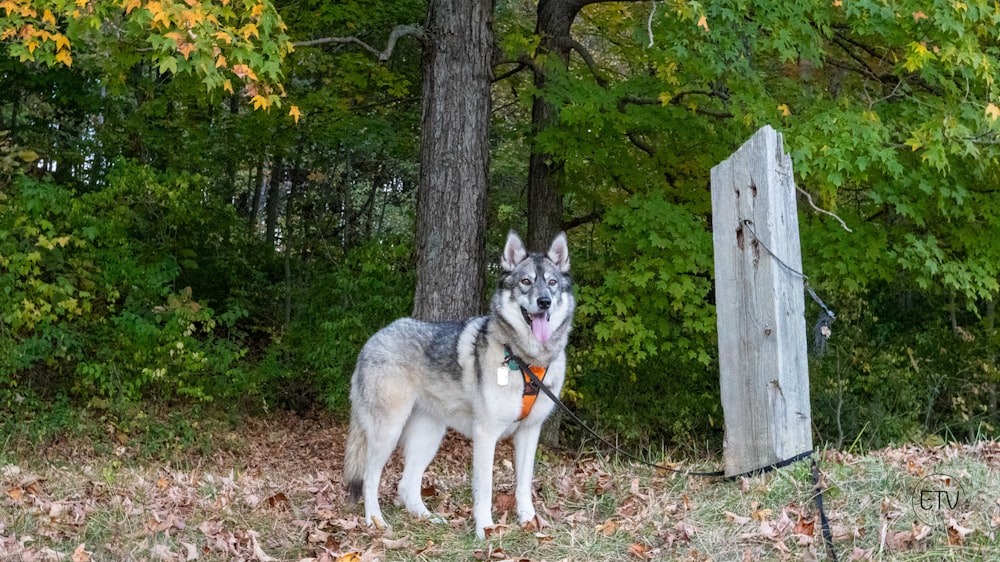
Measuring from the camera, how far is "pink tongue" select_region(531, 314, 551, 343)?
236 inches

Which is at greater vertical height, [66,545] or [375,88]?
[375,88]

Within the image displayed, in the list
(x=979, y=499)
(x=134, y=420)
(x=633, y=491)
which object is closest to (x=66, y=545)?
(x=633, y=491)

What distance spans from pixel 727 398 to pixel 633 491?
0.86m

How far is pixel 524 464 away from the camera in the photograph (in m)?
6.13

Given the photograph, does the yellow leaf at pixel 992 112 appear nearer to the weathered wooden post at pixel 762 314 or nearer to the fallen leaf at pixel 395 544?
the weathered wooden post at pixel 762 314

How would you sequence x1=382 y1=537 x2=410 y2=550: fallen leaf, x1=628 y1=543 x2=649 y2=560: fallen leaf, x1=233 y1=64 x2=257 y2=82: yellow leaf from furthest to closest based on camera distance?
x1=233 y1=64 x2=257 y2=82: yellow leaf < x1=382 y1=537 x2=410 y2=550: fallen leaf < x1=628 y1=543 x2=649 y2=560: fallen leaf

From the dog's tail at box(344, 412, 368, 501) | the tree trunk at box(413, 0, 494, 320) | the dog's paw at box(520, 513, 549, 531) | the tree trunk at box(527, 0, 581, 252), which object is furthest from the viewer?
the tree trunk at box(527, 0, 581, 252)

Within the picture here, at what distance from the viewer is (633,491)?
20.5 feet

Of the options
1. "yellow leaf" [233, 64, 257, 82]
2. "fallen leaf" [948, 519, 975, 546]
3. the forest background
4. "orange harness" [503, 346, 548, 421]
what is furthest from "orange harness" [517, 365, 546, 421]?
"yellow leaf" [233, 64, 257, 82]

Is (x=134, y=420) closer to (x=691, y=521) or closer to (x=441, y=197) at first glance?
(x=441, y=197)

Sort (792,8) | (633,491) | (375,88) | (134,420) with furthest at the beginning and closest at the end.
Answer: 1. (375,88)
2. (134,420)
3. (792,8)
4. (633,491)

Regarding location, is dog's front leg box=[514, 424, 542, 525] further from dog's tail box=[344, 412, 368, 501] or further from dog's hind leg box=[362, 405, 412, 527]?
dog's tail box=[344, 412, 368, 501]
